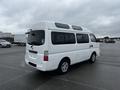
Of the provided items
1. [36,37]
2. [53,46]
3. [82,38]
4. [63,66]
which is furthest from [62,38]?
[82,38]

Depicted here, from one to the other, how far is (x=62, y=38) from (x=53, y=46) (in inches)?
29.3

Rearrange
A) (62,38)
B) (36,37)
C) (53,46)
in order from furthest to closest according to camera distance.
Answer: (62,38)
(36,37)
(53,46)

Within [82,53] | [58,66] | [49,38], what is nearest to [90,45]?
[82,53]

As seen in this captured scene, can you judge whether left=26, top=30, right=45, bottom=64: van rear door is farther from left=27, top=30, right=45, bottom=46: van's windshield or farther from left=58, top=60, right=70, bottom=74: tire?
left=58, top=60, right=70, bottom=74: tire

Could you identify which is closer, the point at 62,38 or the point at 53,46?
the point at 53,46

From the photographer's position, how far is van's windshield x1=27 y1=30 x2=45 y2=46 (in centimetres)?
463

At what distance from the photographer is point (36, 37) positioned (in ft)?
16.2

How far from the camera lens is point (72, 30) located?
5.80 meters

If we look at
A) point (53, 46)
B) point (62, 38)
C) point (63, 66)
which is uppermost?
point (62, 38)

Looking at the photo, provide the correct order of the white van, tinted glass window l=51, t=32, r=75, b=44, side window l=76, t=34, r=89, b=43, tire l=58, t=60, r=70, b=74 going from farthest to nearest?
side window l=76, t=34, r=89, b=43, tire l=58, t=60, r=70, b=74, tinted glass window l=51, t=32, r=75, b=44, the white van

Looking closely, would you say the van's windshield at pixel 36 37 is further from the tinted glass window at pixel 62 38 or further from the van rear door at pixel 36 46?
the tinted glass window at pixel 62 38

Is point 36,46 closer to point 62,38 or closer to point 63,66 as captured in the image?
point 62,38

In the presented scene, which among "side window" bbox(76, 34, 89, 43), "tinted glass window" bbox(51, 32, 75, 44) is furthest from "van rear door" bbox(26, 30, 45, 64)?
"side window" bbox(76, 34, 89, 43)

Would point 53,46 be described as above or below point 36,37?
below
